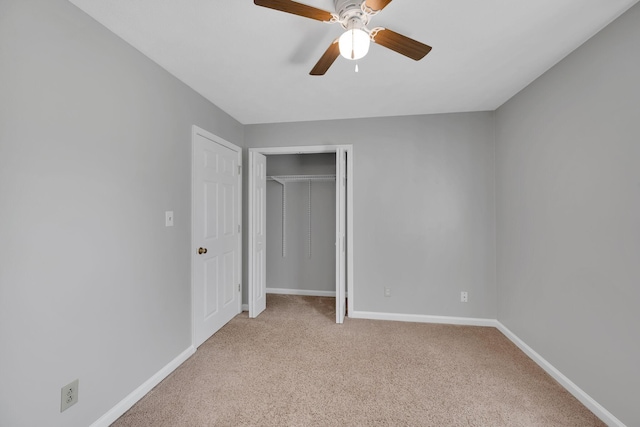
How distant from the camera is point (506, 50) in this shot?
191 centimetres

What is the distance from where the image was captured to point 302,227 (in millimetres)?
4277

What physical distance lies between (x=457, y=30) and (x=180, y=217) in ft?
7.89

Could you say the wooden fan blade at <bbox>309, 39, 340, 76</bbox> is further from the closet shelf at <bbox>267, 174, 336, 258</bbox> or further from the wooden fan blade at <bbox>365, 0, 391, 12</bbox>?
the closet shelf at <bbox>267, 174, 336, 258</bbox>

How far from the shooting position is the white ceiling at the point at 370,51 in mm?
1514

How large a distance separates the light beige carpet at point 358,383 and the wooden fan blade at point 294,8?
2.21m

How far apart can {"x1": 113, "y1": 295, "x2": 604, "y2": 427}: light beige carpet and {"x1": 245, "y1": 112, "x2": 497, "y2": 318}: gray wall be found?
438 millimetres

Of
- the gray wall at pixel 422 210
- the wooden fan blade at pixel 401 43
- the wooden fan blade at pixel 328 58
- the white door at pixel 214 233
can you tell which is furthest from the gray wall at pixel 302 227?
the wooden fan blade at pixel 401 43

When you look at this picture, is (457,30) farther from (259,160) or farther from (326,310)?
(326,310)

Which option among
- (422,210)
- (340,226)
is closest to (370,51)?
(340,226)

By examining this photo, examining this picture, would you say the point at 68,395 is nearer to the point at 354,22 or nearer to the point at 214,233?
the point at 214,233

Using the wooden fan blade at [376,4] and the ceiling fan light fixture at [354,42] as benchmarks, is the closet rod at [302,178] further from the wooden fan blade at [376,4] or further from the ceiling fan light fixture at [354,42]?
the wooden fan blade at [376,4]

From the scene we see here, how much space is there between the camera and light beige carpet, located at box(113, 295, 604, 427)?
173 centimetres

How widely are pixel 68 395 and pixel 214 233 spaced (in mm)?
1580

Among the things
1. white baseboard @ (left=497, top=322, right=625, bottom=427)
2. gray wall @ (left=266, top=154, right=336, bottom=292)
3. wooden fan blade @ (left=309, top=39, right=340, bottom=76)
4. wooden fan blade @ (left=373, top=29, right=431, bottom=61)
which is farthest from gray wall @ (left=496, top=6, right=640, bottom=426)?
gray wall @ (left=266, top=154, right=336, bottom=292)
